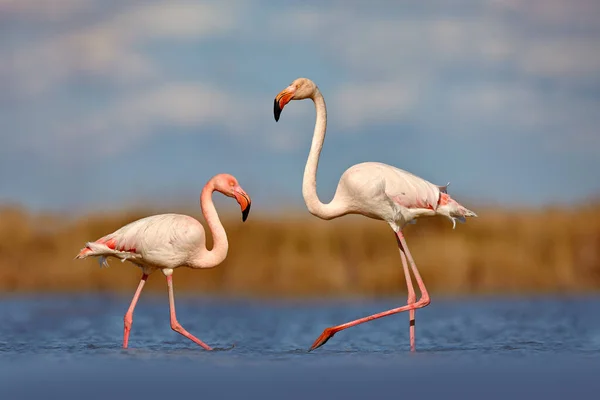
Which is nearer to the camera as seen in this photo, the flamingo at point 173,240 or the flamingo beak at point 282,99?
the flamingo beak at point 282,99

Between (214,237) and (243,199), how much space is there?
0.60 meters

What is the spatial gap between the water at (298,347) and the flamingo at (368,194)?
99 cm

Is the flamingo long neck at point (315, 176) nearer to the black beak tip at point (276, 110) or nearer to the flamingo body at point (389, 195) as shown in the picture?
the flamingo body at point (389, 195)

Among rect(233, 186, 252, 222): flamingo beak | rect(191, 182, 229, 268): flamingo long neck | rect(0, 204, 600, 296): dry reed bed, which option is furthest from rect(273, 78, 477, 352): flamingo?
rect(0, 204, 600, 296): dry reed bed

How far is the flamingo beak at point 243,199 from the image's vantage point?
11.1m

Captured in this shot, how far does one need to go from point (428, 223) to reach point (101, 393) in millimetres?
9669

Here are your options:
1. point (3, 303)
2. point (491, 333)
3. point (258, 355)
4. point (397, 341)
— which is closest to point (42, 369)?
point (258, 355)

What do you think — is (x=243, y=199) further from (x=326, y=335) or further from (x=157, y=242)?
(x=326, y=335)

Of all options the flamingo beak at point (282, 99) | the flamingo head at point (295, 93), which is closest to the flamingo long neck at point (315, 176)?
the flamingo head at point (295, 93)

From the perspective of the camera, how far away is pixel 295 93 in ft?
35.4

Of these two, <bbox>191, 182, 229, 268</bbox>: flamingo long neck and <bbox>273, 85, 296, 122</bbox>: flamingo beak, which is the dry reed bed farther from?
<bbox>273, 85, 296, 122</bbox>: flamingo beak

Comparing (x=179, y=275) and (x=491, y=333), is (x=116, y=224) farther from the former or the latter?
(x=491, y=333)

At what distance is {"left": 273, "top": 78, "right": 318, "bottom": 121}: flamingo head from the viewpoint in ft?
34.4

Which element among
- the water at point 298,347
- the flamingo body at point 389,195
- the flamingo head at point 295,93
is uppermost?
the flamingo head at point 295,93
